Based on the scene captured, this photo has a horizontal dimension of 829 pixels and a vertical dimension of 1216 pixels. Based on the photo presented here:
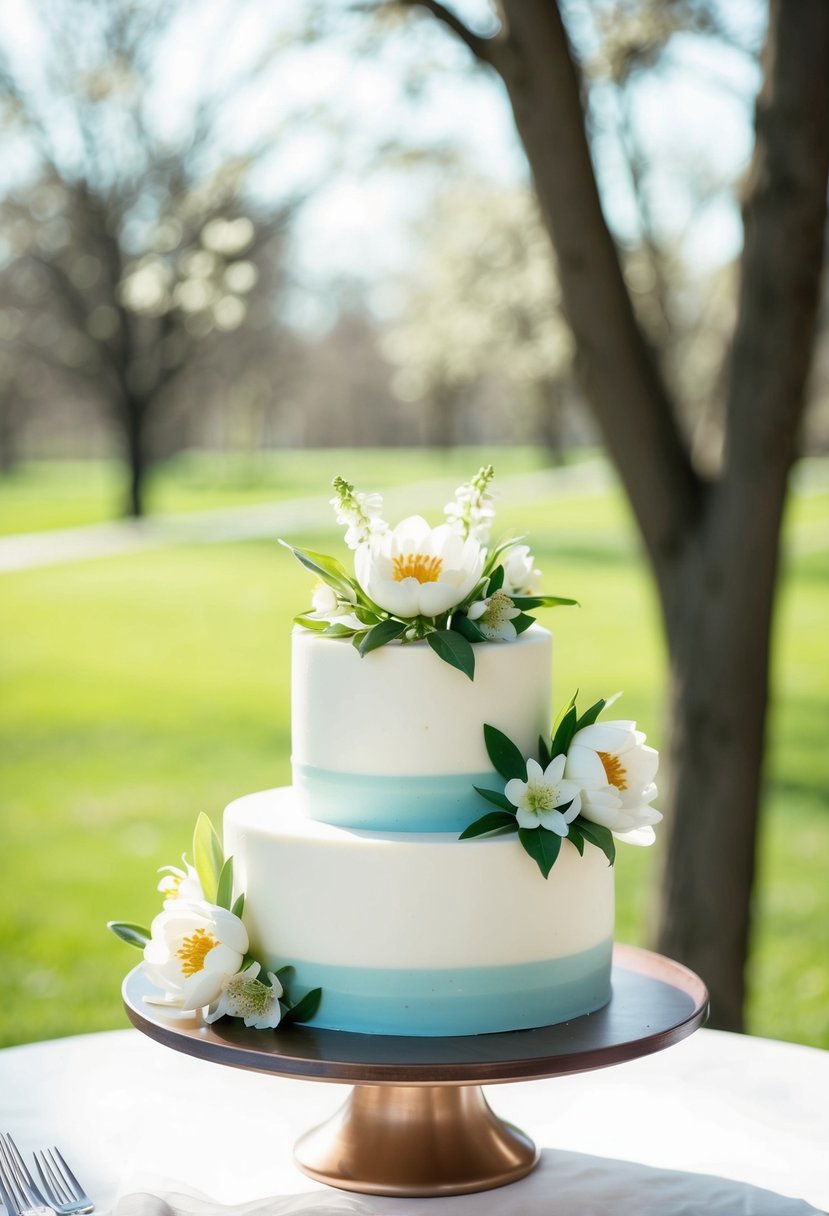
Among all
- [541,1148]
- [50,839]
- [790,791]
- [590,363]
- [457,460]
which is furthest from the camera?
[457,460]

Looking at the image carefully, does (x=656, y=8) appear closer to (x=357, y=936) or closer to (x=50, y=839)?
(x=357, y=936)

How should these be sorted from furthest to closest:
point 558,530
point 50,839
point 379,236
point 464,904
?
point 558,530
point 379,236
point 50,839
point 464,904

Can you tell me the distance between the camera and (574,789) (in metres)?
1.91

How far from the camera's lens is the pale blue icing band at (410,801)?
6.39 feet

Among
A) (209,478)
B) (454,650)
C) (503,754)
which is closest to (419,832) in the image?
(503,754)

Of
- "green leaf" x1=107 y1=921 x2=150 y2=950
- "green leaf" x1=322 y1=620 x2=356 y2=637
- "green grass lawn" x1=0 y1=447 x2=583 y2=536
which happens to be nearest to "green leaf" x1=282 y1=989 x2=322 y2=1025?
"green leaf" x1=107 y1=921 x2=150 y2=950

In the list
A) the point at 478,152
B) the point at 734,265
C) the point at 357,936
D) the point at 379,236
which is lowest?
the point at 357,936

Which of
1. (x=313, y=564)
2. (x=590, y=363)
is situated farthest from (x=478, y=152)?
(x=313, y=564)

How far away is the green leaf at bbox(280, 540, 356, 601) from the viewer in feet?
6.47

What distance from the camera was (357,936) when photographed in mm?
1899

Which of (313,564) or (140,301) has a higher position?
(140,301)

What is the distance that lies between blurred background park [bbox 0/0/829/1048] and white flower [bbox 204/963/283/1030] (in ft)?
6.71

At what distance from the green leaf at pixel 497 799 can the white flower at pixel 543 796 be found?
12 mm

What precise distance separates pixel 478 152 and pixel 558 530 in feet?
50.7
